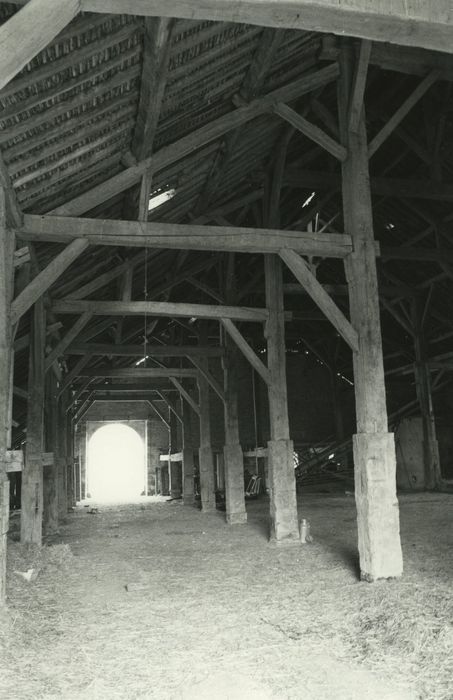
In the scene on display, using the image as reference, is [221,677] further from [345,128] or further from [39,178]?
[345,128]

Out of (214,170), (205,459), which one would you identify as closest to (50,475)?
(205,459)

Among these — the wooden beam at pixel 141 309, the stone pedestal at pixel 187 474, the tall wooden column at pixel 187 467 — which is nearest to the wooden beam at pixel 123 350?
the wooden beam at pixel 141 309

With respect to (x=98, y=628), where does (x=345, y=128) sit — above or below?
above

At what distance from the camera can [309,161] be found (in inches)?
429

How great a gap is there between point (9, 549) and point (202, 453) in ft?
19.7

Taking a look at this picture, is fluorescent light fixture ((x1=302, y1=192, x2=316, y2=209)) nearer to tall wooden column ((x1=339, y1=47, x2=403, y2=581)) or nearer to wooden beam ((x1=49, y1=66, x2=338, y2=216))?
wooden beam ((x1=49, y1=66, x2=338, y2=216))

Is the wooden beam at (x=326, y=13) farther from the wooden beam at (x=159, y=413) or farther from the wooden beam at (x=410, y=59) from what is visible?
the wooden beam at (x=159, y=413)

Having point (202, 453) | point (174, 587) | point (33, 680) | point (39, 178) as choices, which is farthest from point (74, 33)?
point (202, 453)

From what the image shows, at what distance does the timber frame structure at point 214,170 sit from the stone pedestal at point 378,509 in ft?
0.06

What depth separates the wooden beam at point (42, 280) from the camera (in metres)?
5.70

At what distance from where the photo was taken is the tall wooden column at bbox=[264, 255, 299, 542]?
27.9 ft

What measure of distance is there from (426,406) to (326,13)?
1380 cm

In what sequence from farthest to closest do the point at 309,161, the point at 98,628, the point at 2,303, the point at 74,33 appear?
the point at 309,161, the point at 2,303, the point at 98,628, the point at 74,33

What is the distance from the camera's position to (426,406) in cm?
1529
